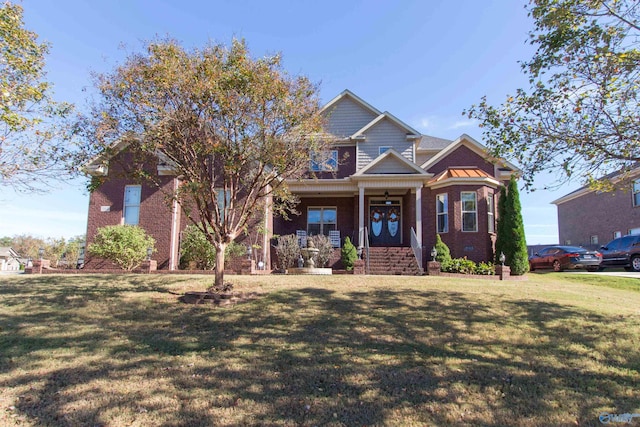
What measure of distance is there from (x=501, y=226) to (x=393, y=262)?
4732mm

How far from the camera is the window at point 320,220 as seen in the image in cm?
2084

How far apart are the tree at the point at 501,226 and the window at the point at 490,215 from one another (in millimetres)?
660

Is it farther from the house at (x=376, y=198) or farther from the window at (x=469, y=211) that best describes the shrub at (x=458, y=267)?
the window at (x=469, y=211)

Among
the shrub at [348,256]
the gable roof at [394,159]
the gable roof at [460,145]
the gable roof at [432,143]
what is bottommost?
the shrub at [348,256]

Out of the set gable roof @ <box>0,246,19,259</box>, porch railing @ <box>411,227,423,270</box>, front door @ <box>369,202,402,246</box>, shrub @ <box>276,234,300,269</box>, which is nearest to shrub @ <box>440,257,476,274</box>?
porch railing @ <box>411,227,423,270</box>

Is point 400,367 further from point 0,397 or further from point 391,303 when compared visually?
point 0,397

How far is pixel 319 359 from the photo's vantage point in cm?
565

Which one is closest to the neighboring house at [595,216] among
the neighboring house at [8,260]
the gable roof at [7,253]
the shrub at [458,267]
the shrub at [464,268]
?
the shrub at [464,268]

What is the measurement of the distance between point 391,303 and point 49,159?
8.10m

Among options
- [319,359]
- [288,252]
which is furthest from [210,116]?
[288,252]

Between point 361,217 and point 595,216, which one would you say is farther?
point 595,216

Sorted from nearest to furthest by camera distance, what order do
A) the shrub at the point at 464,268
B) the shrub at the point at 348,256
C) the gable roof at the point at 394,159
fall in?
the shrub at the point at 464,268 < the shrub at the point at 348,256 < the gable roof at the point at 394,159

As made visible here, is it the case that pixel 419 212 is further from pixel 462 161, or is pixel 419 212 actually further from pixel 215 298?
pixel 215 298

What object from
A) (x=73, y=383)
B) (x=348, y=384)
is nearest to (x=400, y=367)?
(x=348, y=384)
